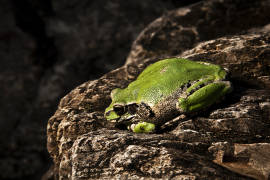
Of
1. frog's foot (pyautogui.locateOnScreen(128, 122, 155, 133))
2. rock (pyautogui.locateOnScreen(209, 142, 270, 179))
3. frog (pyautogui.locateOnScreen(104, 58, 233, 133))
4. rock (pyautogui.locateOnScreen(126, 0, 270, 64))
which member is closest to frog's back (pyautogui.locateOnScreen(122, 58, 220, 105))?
frog (pyautogui.locateOnScreen(104, 58, 233, 133))

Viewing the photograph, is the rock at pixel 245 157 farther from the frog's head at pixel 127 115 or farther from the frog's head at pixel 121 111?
the frog's head at pixel 121 111

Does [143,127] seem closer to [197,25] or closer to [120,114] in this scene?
[120,114]

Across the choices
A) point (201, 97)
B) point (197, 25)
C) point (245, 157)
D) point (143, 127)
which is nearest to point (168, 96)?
point (201, 97)

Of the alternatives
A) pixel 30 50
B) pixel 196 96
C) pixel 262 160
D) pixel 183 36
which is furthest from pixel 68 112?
pixel 30 50

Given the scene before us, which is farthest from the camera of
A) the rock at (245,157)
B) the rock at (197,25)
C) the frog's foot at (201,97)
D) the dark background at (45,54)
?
the dark background at (45,54)

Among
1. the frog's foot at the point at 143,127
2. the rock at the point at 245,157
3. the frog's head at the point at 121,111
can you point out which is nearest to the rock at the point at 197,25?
the frog's head at the point at 121,111

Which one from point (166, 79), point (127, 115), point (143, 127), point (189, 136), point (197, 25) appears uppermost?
point (197, 25)
